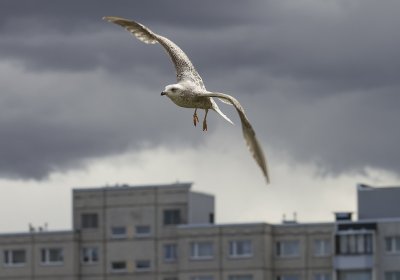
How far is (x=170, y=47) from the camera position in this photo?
125 ft

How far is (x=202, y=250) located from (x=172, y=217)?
5.56 meters

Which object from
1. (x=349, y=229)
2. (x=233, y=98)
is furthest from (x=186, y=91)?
(x=349, y=229)

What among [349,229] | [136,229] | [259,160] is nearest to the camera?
[259,160]

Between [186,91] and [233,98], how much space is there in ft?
4.92

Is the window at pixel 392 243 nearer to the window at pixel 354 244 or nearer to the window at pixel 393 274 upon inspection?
the window at pixel 354 244

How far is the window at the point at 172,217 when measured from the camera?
196 meters

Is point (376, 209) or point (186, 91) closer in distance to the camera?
point (186, 91)

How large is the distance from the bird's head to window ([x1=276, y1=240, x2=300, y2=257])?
15724 centimetres

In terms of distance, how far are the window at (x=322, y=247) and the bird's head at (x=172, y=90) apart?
156840mm

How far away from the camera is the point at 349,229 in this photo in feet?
611

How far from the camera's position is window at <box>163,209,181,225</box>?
645 feet

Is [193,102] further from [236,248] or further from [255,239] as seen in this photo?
[236,248]

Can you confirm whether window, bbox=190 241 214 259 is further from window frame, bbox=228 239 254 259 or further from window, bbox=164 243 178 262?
window, bbox=164 243 178 262

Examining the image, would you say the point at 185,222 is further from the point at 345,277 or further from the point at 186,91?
the point at 186,91
